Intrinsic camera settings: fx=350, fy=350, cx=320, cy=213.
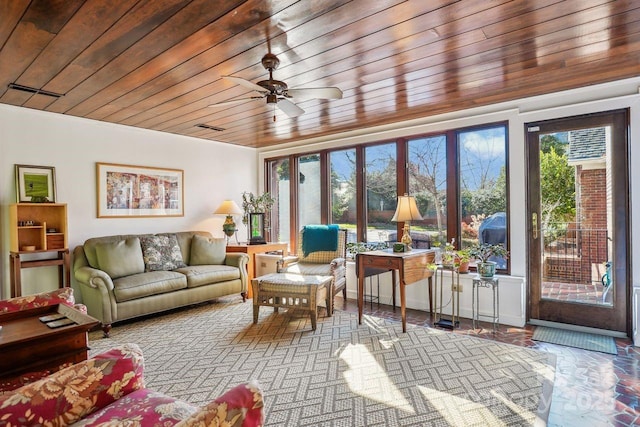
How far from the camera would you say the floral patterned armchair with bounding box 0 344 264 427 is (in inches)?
36.2

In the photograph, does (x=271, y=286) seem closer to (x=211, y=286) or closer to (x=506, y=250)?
(x=211, y=286)

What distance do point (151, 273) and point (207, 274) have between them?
2.10ft

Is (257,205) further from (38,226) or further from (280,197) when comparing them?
(38,226)

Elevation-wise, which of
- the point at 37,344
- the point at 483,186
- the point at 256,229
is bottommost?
the point at 37,344

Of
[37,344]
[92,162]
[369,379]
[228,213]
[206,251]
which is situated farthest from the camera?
[228,213]

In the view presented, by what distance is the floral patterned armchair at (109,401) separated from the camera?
3.02 feet

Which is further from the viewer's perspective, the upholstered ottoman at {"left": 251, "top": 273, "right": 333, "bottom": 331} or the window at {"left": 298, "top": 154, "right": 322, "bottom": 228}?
the window at {"left": 298, "top": 154, "right": 322, "bottom": 228}

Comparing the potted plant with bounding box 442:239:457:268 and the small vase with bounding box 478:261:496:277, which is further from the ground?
the potted plant with bounding box 442:239:457:268

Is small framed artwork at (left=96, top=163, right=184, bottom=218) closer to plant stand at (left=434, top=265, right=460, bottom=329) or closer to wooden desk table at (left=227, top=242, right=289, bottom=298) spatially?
wooden desk table at (left=227, top=242, right=289, bottom=298)

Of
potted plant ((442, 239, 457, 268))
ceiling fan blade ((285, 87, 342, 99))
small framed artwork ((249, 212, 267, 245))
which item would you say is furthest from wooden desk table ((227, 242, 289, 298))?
ceiling fan blade ((285, 87, 342, 99))

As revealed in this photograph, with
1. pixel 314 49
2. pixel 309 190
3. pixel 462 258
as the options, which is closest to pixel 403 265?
pixel 462 258

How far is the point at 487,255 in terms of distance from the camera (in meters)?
3.64

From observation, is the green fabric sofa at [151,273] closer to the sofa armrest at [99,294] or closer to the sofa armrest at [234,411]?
the sofa armrest at [99,294]

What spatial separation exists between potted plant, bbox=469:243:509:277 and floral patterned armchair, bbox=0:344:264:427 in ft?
10.3
